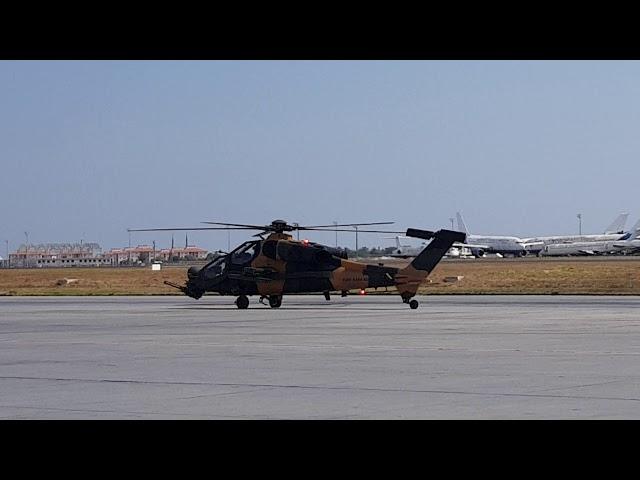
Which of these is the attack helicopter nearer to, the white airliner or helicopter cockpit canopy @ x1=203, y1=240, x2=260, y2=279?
helicopter cockpit canopy @ x1=203, y1=240, x2=260, y2=279

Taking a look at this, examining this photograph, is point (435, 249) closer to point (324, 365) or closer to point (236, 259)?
point (236, 259)

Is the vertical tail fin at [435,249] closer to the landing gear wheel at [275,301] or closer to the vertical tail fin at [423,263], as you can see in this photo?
the vertical tail fin at [423,263]

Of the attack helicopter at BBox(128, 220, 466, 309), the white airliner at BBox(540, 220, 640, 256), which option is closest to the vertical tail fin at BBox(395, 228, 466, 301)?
the attack helicopter at BBox(128, 220, 466, 309)

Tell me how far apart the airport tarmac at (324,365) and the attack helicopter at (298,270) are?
374 centimetres

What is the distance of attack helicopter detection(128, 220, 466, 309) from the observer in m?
41.3

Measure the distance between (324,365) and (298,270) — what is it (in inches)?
863

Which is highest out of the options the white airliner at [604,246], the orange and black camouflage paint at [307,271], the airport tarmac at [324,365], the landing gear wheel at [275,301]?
the white airliner at [604,246]

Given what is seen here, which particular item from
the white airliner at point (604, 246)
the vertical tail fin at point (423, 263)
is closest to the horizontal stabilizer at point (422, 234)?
the vertical tail fin at point (423, 263)

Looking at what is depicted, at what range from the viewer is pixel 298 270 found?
41562 mm

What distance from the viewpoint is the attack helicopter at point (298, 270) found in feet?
135
